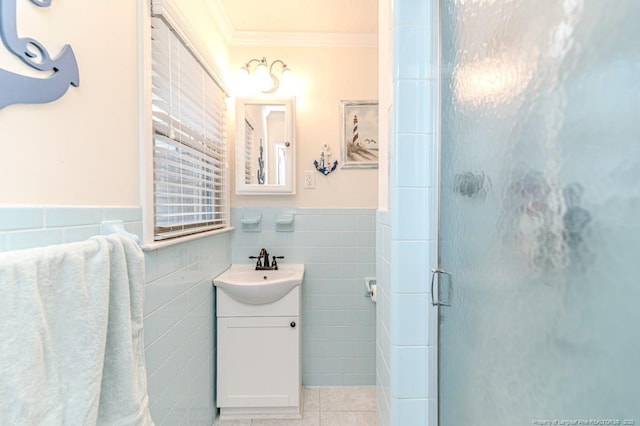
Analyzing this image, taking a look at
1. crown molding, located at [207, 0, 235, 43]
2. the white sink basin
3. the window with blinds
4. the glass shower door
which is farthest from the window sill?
crown molding, located at [207, 0, 235, 43]

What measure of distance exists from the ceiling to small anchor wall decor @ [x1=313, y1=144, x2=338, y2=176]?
2.61ft

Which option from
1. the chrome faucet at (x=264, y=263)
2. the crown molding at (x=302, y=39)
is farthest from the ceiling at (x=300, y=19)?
the chrome faucet at (x=264, y=263)

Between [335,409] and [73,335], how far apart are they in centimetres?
181

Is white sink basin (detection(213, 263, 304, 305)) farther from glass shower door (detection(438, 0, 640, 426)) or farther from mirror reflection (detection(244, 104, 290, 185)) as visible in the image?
glass shower door (detection(438, 0, 640, 426))

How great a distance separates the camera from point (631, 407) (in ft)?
1.38

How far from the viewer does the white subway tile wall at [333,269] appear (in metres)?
2.17

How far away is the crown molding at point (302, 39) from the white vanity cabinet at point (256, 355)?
1713 mm

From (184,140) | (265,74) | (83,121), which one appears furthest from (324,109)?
(83,121)

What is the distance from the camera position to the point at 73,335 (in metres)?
0.59

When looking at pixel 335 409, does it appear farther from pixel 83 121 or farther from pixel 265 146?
pixel 83 121

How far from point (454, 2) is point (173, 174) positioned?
124 centimetres

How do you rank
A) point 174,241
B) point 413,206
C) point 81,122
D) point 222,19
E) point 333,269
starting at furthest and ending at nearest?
point 333,269, point 222,19, point 174,241, point 413,206, point 81,122

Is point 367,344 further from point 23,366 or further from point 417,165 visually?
point 23,366

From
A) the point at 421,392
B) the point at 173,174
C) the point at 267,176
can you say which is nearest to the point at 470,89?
the point at 421,392
